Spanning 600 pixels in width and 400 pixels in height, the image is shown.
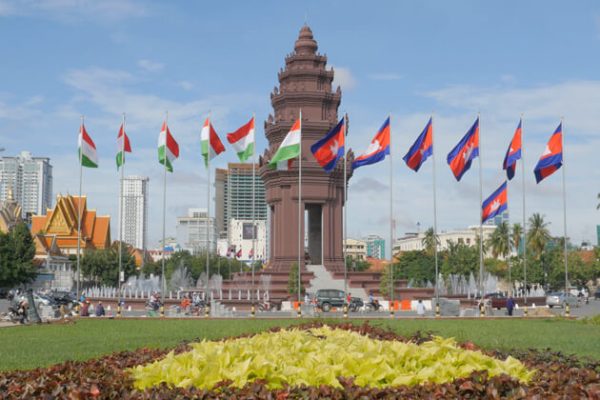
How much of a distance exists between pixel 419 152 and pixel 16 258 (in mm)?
51964

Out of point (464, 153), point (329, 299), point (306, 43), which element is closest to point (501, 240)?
point (306, 43)

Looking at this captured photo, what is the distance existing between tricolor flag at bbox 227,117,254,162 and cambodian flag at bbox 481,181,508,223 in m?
13.6

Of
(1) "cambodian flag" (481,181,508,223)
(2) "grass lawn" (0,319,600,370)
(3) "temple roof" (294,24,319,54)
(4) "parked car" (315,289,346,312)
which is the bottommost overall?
(2) "grass lawn" (0,319,600,370)

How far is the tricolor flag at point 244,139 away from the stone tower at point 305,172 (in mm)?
18471

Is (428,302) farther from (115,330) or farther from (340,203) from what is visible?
(115,330)

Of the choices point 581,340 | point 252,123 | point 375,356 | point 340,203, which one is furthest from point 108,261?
point 375,356

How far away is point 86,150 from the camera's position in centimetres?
4256

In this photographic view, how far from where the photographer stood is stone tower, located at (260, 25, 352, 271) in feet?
205

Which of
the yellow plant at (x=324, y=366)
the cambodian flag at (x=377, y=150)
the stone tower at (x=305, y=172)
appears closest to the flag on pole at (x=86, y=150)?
the cambodian flag at (x=377, y=150)

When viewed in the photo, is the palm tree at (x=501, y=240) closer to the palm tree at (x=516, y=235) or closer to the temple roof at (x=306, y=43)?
the palm tree at (x=516, y=235)

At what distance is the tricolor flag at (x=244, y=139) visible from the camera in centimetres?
4262

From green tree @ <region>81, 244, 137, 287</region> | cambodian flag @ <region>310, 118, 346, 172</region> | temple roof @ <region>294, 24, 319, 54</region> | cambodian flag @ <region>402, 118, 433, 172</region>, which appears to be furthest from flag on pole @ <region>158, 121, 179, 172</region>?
green tree @ <region>81, 244, 137, 287</region>

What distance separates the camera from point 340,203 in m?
65.0

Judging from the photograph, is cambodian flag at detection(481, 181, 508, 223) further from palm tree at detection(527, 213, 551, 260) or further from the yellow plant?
palm tree at detection(527, 213, 551, 260)
